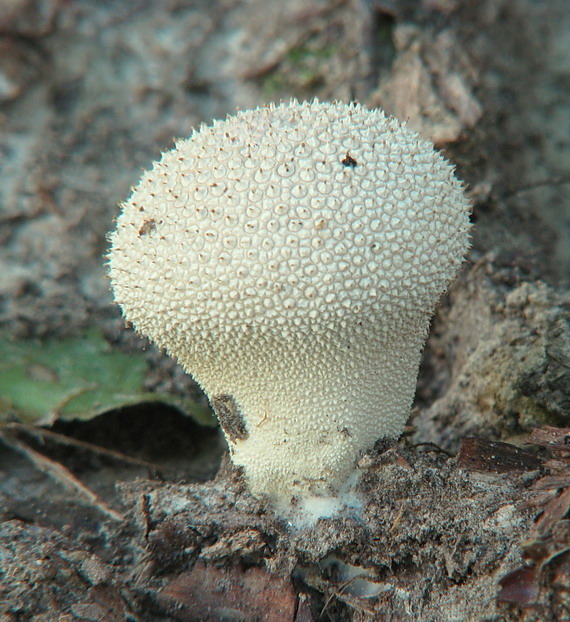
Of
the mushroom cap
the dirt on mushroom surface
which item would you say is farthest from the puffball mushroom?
the dirt on mushroom surface

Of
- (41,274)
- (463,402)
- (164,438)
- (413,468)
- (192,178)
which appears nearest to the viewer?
(192,178)

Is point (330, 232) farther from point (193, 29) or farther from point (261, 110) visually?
point (193, 29)

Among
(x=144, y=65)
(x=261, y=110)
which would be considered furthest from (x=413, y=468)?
(x=144, y=65)

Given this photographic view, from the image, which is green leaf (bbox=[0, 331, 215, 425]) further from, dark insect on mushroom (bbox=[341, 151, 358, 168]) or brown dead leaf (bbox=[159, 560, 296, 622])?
dark insect on mushroom (bbox=[341, 151, 358, 168])

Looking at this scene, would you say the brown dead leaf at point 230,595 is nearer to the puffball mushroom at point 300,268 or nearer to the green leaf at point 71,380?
the puffball mushroom at point 300,268

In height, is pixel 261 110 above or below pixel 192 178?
above

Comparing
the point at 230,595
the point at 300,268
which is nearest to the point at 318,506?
the point at 230,595
